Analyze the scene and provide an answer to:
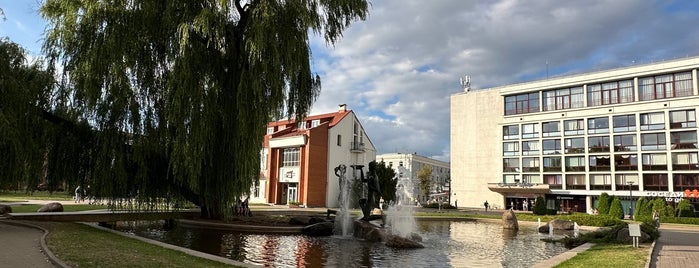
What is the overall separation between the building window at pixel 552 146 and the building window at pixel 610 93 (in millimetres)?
7294

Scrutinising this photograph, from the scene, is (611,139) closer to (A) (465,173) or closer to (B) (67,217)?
(A) (465,173)

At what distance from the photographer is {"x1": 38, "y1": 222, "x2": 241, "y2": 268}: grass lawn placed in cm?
959

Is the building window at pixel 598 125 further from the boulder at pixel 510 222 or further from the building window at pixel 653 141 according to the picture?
the boulder at pixel 510 222

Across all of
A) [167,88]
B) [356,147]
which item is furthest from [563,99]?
[167,88]

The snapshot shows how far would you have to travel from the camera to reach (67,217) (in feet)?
67.4

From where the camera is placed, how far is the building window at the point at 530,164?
7438cm

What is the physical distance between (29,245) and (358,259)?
29.0ft

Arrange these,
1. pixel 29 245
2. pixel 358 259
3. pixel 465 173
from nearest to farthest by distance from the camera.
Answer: pixel 29 245, pixel 358 259, pixel 465 173

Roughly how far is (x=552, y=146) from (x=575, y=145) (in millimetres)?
3402

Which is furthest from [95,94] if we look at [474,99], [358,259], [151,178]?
[474,99]

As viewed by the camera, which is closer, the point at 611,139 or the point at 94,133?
the point at 94,133

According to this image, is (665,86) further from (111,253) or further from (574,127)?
(111,253)

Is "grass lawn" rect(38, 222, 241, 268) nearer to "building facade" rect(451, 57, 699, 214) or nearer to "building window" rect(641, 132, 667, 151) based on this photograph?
"building facade" rect(451, 57, 699, 214)

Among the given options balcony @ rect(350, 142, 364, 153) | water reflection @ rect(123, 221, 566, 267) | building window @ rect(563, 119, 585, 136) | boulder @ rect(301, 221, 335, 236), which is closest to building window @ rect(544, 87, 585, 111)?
building window @ rect(563, 119, 585, 136)
